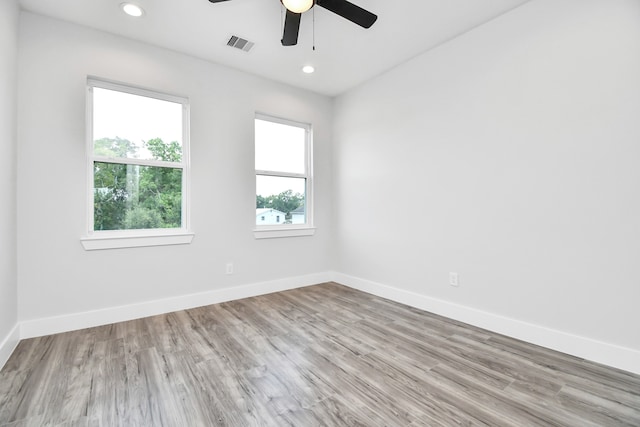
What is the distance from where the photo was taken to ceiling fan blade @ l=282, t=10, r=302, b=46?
2102 mm

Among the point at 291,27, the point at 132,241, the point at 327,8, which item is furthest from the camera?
the point at 132,241

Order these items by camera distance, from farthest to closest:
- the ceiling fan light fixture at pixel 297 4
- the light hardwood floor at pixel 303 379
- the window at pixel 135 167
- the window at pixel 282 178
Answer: the window at pixel 282 178 → the window at pixel 135 167 → the ceiling fan light fixture at pixel 297 4 → the light hardwood floor at pixel 303 379

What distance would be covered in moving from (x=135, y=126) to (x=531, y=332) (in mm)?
4117

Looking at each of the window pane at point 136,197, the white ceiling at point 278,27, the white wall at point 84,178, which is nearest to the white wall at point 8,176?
the white wall at point 84,178

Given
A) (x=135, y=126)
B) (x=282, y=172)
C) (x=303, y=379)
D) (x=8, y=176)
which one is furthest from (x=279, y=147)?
(x=303, y=379)

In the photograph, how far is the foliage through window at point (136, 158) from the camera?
2.82 m

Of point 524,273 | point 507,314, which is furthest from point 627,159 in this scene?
point 507,314

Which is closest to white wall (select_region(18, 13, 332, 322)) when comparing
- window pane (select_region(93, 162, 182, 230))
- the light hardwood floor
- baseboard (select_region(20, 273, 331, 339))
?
baseboard (select_region(20, 273, 331, 339))

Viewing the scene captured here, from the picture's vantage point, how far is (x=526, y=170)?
241cm

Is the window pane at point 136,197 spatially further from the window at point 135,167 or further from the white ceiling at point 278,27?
the white ceiling at point 278,27

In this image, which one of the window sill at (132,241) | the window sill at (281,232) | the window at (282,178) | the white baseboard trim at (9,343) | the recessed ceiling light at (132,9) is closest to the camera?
the white baseboard trim at (9,343)

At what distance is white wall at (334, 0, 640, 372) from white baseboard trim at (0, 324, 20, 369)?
3.42 metres

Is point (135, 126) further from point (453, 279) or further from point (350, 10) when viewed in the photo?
point (453, 279)

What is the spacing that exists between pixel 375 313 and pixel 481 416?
1.57m
